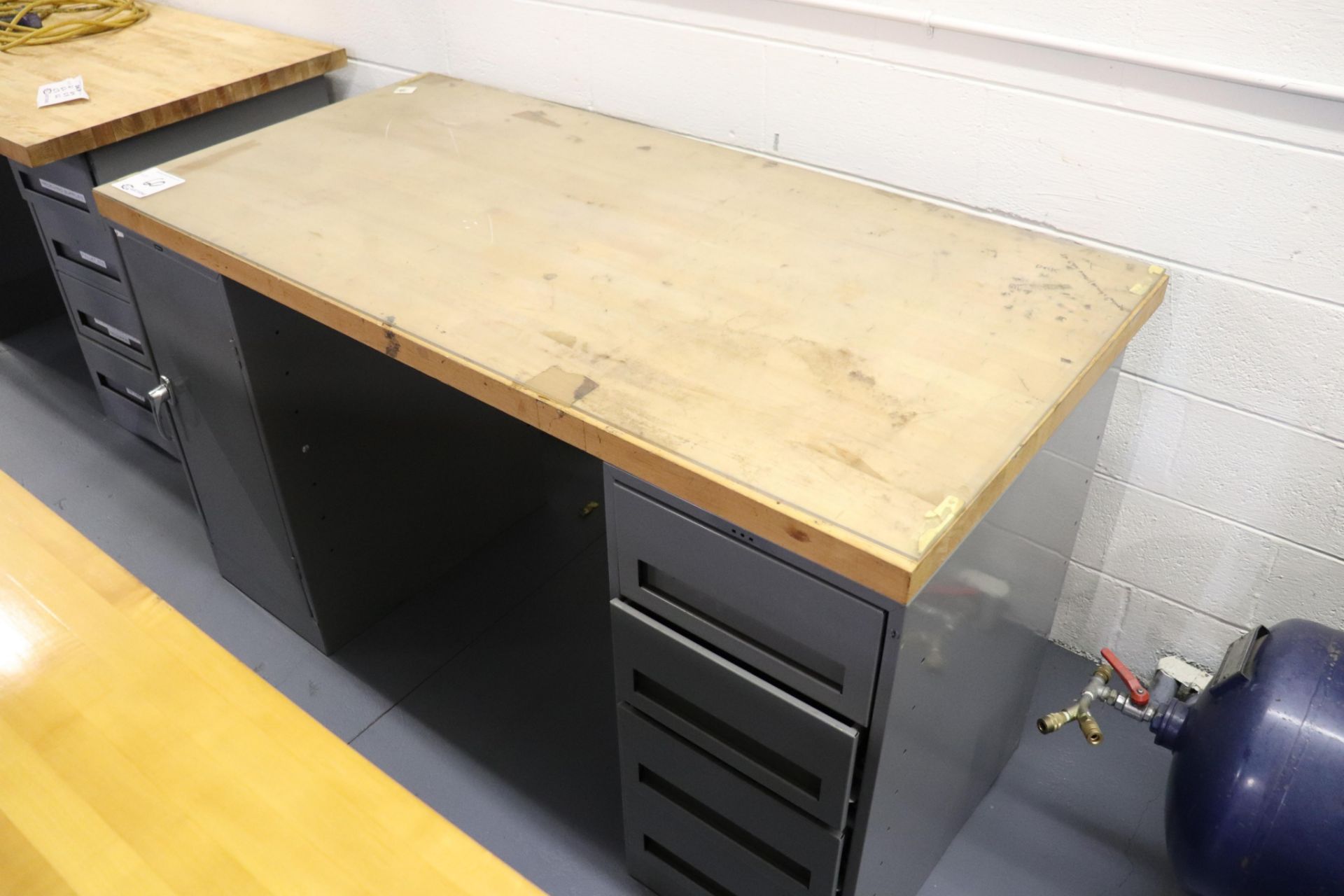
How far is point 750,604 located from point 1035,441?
325 millimetres

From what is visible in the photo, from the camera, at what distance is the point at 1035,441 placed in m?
1.02

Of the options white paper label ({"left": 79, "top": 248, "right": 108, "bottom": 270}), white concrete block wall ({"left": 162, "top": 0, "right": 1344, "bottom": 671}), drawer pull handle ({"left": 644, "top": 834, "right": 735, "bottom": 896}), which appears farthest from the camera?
white paper label ({"left": 79, "top": 248, "right": 108, "bottom": 270})

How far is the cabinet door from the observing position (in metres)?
1.56

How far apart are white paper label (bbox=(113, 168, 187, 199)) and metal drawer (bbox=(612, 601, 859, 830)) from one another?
94 centimetres

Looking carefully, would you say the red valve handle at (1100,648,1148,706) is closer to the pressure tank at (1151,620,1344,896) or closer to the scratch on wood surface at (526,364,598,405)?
the pressure tank at (1151,620,1344,896)

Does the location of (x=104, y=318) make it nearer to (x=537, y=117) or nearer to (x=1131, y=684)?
(x=537, y=117)

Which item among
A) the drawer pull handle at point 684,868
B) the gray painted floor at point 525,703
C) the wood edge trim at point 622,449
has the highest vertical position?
the wood edge trim at point 622,449

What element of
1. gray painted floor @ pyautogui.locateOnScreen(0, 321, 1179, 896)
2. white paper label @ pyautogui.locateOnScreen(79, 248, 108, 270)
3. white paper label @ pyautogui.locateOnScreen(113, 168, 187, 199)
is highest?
white paper label @ pyautogui.locateOnScreen(113, 168, 187, 199)

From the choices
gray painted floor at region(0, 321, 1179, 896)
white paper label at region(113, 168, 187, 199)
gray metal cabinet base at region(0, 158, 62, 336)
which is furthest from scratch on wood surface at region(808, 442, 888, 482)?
gray metal cabinet base at region(0, 158, 62, 336)

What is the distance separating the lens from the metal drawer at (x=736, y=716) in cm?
107

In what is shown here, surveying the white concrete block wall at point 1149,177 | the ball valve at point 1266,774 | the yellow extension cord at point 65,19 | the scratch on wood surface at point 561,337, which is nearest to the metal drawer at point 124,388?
the yellow extension cord at point 65,19

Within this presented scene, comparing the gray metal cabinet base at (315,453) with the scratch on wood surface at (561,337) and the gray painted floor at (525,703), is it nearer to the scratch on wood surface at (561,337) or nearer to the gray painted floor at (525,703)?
the gray painted floor at (525,703)

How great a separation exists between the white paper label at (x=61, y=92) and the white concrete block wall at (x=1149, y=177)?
32.7 inches

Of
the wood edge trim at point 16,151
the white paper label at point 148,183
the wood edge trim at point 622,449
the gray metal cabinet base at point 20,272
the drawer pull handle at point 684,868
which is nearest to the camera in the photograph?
the wood edge trim at point 622,449
